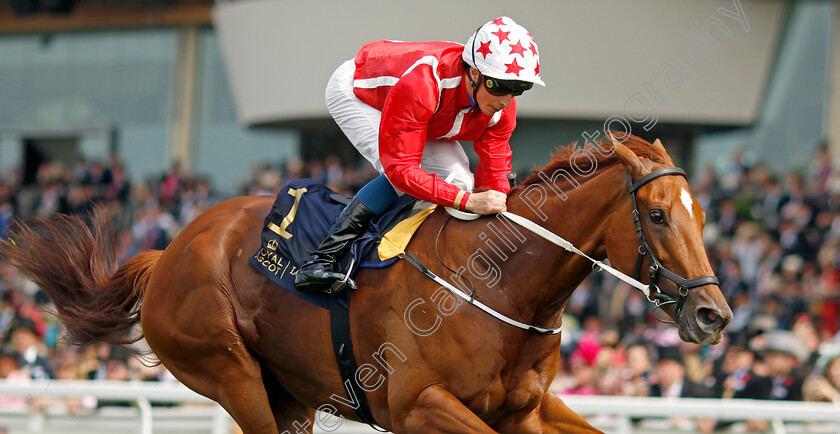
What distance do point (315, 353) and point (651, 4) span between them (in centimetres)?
1066

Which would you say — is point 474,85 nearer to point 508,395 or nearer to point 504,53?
point 504,53

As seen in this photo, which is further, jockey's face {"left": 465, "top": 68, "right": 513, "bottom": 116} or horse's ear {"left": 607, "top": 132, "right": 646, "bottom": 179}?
jockey's face {"left": 465, "top": 68, "right": 513, "bottom": 116}

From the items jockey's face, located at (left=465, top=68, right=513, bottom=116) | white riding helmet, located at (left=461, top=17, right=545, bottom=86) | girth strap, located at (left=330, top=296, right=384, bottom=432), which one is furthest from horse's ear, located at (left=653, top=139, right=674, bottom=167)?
girth strap, located at (left=330, top=296, right=384, bottom=432)

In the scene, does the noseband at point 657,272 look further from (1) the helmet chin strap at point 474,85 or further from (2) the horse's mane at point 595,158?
(1) the helmet chin strap at point 474,85

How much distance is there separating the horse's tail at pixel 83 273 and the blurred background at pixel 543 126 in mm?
148

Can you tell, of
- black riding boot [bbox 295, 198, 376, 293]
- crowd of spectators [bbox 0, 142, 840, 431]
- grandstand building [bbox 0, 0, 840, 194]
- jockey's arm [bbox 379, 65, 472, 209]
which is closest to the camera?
jockey's arm [bbox 379, 65, 472, 209]

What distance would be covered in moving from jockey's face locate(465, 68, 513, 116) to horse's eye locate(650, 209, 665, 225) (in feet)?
2.25

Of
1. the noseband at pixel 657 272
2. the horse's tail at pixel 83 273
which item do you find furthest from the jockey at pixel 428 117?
the horse's tail at pixel 83 273

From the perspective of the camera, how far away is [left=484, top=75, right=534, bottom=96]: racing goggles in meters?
3.04

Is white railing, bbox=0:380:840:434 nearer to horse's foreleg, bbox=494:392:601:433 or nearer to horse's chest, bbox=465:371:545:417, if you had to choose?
horse's foreleg, bbox=494:392:601:433

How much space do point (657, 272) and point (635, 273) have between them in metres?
0.10

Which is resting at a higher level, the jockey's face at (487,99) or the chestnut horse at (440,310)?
the jockey's face at (487,99)

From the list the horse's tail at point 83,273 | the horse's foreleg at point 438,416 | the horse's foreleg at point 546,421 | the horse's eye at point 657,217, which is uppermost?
the horse's eye at point 657,217

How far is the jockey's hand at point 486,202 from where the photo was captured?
308cm
